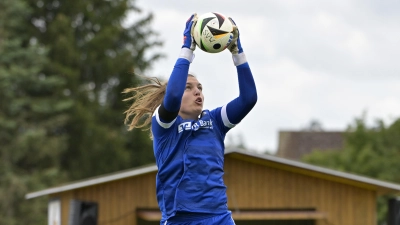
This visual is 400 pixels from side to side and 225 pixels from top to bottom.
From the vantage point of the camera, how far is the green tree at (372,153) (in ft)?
110

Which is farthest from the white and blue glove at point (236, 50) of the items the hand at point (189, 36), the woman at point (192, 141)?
the hand at point (189, 36)

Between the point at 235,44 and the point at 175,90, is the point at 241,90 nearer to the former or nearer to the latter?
the point at 235,44

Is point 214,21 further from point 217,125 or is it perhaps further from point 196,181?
point 196,181

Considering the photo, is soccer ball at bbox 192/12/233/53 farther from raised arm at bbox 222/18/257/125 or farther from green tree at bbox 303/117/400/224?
green tree at bbox 303/117/400/224

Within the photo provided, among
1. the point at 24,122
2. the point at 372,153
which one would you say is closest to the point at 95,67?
the point at 24,122

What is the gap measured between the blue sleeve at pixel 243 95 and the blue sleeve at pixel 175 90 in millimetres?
443

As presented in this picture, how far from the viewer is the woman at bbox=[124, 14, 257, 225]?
5.16 meters

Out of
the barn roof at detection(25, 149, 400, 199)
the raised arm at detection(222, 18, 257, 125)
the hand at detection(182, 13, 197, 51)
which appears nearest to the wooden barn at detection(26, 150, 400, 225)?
the barn roof at detection(25, 149, 400, 199)

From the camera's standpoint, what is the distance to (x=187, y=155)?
17.1ft

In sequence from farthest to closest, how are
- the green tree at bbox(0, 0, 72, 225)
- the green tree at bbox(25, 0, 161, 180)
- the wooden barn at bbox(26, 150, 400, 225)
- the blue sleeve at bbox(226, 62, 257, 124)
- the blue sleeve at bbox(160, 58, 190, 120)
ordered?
the green tree at bbox(25, 0, 161, 180)
the green tree at bbox(0, 0, 72, 225)
the wooden barn at bbox(26, 150, 400, 225)
the blue sleeve at bbox(226, 62, 257, 124)
the blue sleeve at bbox(160, 58, 190, 120)

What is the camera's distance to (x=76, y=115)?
3403 cm

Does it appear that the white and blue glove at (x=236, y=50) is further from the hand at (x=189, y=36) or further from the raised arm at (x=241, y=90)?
the hand at (x=189, y=36)

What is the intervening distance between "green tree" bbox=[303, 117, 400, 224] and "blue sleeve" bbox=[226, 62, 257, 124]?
2851cm

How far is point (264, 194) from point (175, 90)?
1382 centimetres
